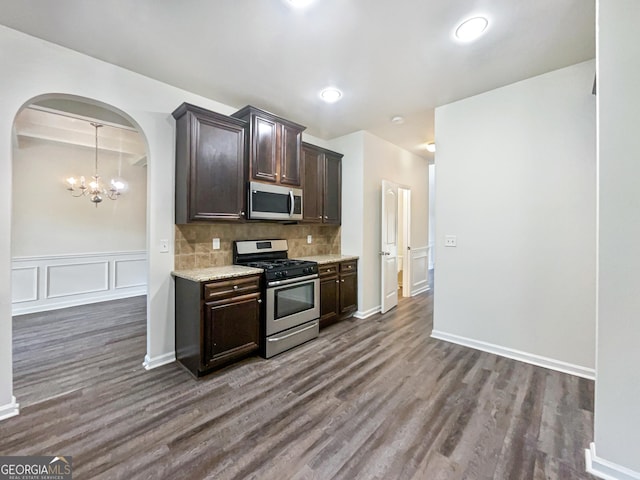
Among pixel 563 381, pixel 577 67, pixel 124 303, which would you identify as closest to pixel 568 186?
pixel 577 67

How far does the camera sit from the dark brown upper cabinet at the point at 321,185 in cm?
378

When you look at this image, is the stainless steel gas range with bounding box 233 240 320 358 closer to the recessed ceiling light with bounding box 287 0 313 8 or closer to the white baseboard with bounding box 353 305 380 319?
the white baseboard with bounding box 353 305 380 319

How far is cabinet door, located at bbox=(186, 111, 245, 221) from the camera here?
8.63 ft

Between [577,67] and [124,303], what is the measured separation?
688 centimetres

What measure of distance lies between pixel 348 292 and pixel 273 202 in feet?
5.73

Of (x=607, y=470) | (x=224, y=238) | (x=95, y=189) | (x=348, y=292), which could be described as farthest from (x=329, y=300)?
(x=95, y=189)

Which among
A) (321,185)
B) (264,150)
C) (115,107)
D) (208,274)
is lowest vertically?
(208,274)

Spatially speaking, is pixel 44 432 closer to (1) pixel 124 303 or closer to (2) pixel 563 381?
(1) pixel 124 303

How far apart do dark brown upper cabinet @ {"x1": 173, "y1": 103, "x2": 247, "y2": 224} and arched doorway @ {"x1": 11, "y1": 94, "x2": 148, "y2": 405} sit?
4.99 feet

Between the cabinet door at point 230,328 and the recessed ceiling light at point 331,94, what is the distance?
89.0 inches

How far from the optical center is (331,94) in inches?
118

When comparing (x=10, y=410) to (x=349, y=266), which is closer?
(x=10, y=410)

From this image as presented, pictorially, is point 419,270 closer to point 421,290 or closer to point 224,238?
point 421,290

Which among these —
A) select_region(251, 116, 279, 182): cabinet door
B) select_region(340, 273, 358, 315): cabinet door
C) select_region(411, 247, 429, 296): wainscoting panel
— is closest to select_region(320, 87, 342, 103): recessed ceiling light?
select_region(251, 116, 279, 182): cabinet door
